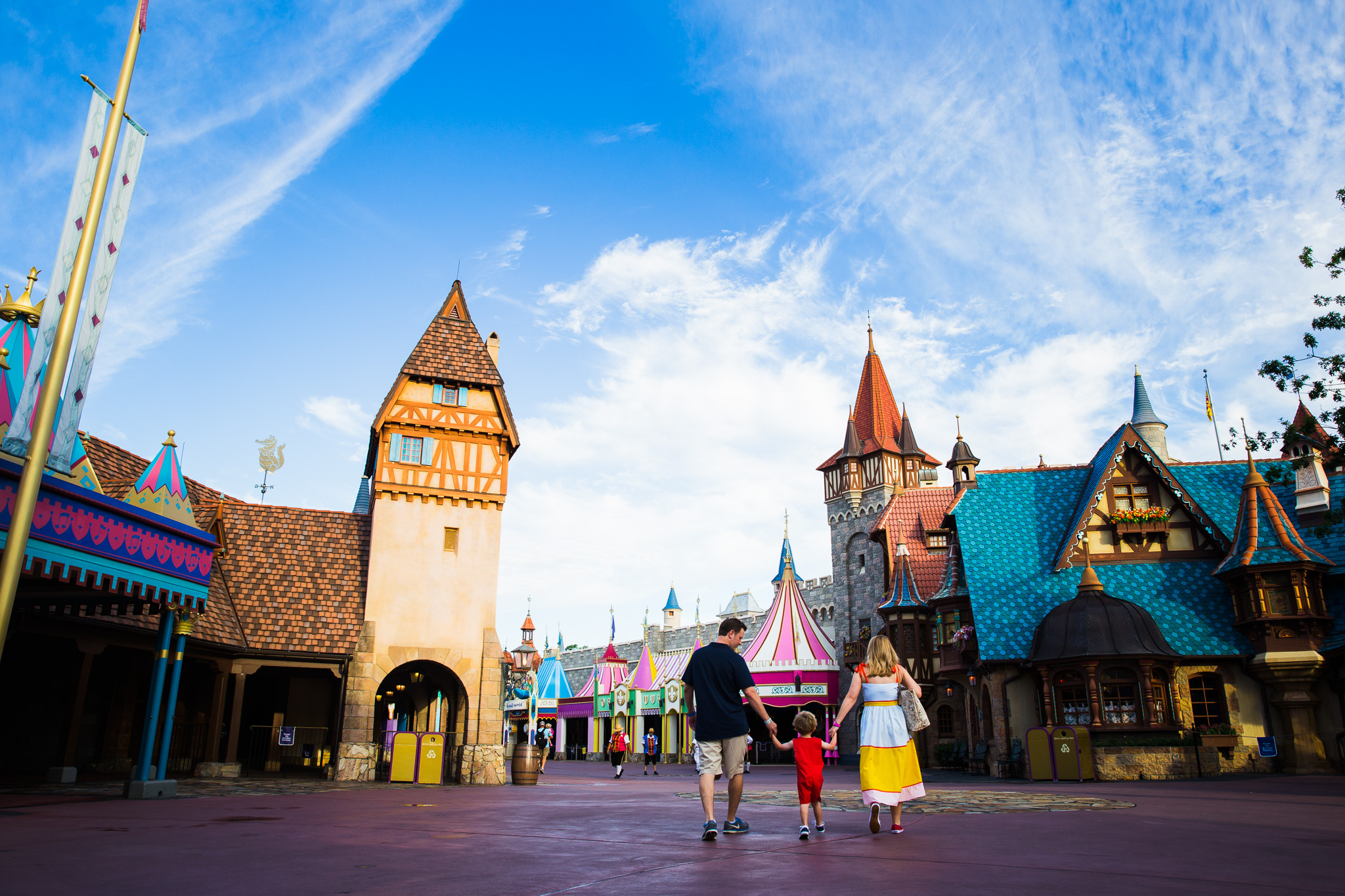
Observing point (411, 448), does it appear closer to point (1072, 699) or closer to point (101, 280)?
point (101, 280)

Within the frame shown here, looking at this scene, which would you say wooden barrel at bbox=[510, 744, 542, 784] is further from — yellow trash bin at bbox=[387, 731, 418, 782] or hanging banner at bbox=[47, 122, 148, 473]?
hanging banner at bbox=[47, 122, 148, 473]

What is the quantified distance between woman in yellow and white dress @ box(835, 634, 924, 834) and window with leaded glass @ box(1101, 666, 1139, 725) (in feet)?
56.5

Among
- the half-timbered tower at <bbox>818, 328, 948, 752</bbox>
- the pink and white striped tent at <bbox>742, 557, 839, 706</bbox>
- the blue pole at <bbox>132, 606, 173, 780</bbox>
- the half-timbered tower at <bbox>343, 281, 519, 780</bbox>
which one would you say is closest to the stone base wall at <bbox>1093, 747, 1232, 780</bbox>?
the half-timbered tower at <bbox>343, 281, 519, 780</bbox>

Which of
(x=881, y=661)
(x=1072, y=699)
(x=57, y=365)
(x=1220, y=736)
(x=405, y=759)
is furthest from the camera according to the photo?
(x=1072, y=699)

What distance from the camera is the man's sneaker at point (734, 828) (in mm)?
7003

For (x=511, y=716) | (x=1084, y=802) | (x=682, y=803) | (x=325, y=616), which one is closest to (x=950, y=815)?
(x=1084, y=802)

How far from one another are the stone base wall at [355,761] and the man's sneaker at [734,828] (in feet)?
46.3

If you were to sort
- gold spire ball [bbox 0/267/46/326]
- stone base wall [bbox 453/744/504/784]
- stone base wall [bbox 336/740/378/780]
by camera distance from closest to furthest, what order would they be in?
gold spire ball [bbox 0/267/46/326] < stone base wall [bbox 336/740/378/780] < stone base wall [bbox 453/744/504/784]

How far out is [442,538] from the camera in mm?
21047

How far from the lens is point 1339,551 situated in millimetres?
23281

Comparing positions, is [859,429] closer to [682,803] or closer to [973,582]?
[973,582]

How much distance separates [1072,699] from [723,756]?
19.2 m

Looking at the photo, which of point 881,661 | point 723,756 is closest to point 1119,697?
point 881,661

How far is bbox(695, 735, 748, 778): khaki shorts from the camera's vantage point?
662cm
